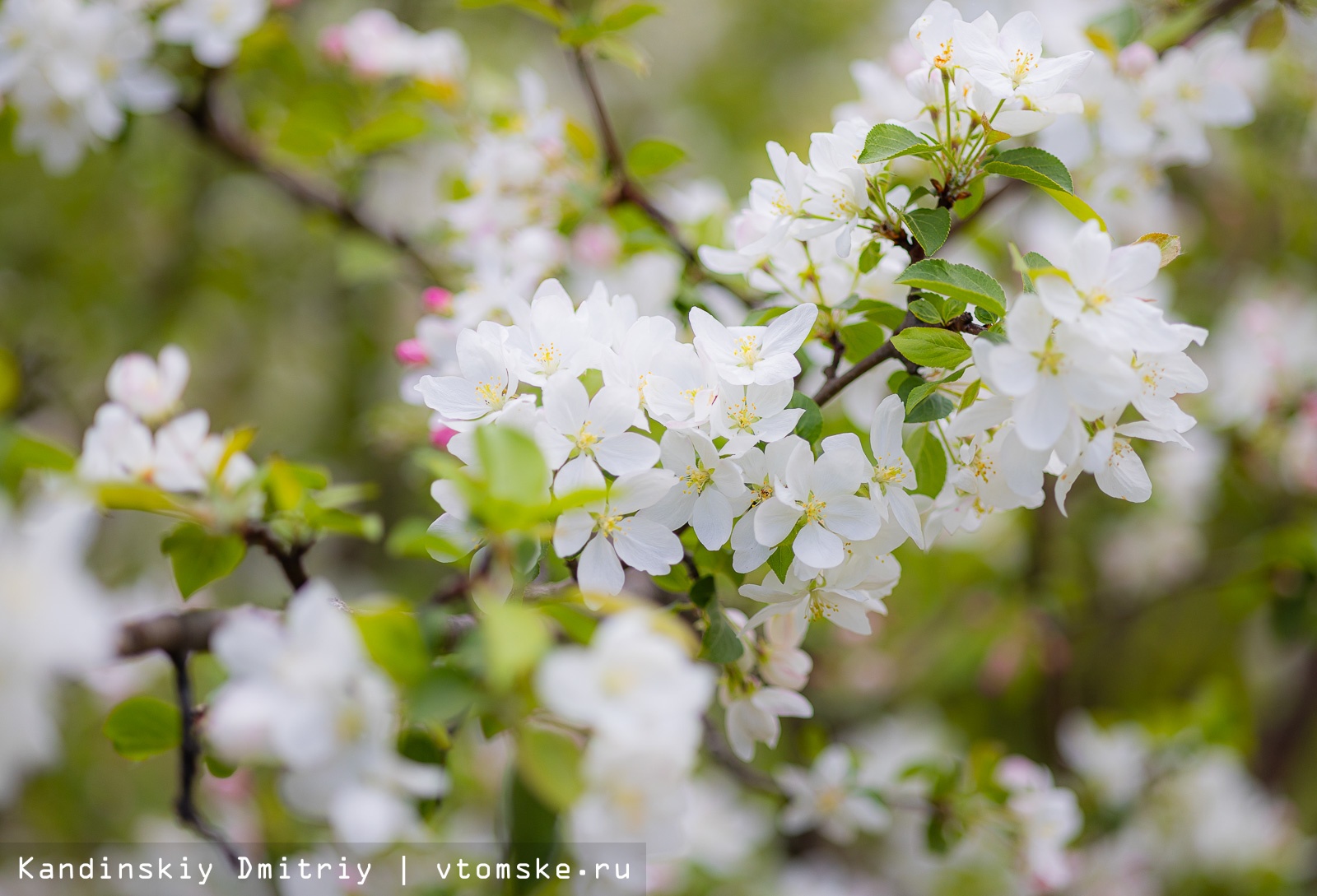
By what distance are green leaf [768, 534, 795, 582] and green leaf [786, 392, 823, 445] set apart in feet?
0.28

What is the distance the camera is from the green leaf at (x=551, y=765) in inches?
19.9

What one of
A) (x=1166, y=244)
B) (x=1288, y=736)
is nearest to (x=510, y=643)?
(x=1166, y=244)

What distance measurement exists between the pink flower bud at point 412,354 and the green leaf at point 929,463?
1.79 feet

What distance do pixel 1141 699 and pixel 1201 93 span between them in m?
2.04

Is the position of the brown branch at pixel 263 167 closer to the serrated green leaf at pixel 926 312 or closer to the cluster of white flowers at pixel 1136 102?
the cluster of white flowers at pixel 1136 102

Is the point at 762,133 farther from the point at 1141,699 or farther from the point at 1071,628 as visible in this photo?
the point at 1141,699

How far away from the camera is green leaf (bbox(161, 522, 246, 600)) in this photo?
73 centimetres

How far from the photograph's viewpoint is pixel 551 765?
0.51 metres

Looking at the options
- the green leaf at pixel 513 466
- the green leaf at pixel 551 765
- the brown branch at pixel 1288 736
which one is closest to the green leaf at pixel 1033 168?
the green leaf at pixel 513 466

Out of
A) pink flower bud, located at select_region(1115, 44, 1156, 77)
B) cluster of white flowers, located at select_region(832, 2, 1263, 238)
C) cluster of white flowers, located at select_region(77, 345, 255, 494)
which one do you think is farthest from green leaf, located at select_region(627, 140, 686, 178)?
cluster of white flowers, located at select_region(77, 345, 255, 494)

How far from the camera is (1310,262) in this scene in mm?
2365

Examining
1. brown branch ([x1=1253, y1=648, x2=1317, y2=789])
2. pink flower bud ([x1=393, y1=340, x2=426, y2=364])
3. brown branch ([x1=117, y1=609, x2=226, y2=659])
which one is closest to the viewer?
brown branch ([x1=117, y1=609, x2=226, y2=659])

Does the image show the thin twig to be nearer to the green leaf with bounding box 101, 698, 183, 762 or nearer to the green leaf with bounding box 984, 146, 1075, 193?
the green leaf with bounding box 101, 698, 183, 762

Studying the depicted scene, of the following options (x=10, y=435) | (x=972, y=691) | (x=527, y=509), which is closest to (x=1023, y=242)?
(x=972, y=691)
